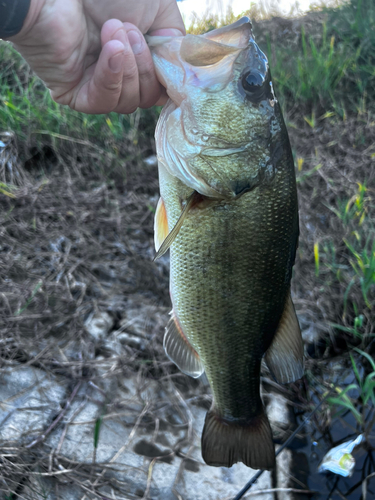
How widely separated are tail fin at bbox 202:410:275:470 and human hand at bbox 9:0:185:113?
50.3 inches

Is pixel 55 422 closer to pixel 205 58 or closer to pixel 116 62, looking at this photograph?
pixel 116 62

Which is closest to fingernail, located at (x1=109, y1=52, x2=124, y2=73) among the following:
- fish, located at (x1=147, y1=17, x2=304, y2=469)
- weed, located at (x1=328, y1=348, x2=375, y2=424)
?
fish, located at (x1=147, y1=17, x2=304, y2=469)

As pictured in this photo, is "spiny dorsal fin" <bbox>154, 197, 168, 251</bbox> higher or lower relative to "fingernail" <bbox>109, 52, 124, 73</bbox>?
lower

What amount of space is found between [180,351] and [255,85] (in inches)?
38.5

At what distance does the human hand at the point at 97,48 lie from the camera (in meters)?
1.34

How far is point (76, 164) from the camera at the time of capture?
10.9ft

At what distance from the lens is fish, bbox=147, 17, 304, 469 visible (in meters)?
1.27

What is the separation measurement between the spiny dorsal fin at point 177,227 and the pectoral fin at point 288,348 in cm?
48

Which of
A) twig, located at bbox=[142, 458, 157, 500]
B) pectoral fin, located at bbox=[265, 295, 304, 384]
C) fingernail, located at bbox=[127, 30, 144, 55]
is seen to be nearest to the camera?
fingernail, located at bbox=[127, 30, 144, 55]

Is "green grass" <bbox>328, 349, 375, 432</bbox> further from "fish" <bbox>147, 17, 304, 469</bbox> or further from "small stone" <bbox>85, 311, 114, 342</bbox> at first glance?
"small stone" <bbox>85, 311, 114, 342</bbox>

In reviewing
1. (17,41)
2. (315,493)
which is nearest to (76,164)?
(17,41)

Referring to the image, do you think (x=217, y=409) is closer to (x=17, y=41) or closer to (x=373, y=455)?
(x=373, y=455)

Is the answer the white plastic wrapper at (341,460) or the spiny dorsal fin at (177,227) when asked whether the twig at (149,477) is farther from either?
the spiny dorsal fin at (177,227)

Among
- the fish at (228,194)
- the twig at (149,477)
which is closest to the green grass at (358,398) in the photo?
the fish at (228,194)
